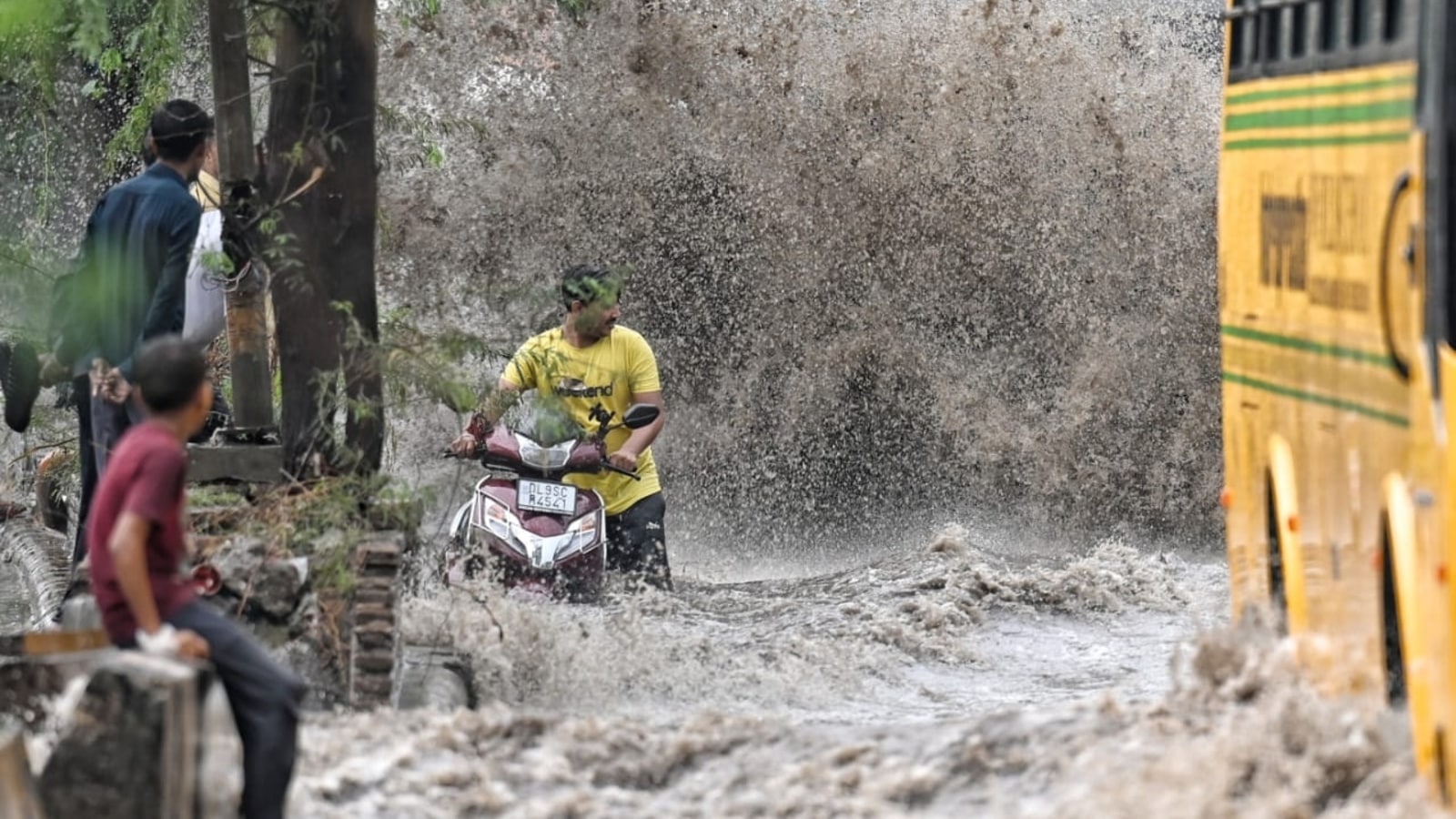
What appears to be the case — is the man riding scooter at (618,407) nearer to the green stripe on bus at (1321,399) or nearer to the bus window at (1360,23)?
the green stripe on bus at (1321,399)

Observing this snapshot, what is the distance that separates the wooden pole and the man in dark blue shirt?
10.7 inches

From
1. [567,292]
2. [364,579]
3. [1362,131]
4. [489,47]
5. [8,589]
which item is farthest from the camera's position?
[489,47]

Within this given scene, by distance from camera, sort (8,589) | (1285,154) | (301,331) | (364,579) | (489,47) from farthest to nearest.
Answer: (489,47), (8,589), (301,331), (364,579), (1285,154)

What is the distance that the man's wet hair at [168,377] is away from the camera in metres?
A: 5.91

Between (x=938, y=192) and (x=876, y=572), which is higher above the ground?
(x=938, y=192)

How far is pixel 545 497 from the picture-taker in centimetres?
1082

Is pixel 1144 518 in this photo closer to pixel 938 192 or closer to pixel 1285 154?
pixel 938 192

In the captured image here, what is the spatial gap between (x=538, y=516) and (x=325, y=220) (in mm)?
1959

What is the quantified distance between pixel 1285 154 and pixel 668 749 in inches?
101

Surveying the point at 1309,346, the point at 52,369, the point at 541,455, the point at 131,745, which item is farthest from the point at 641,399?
the point at 131,745

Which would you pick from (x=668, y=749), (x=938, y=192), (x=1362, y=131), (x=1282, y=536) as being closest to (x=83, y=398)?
(x=668, y=749)

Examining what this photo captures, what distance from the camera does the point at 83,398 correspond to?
9688 mm

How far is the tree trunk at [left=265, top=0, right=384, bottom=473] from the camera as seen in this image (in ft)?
30.6

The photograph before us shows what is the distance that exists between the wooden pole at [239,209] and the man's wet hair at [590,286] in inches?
54.8
